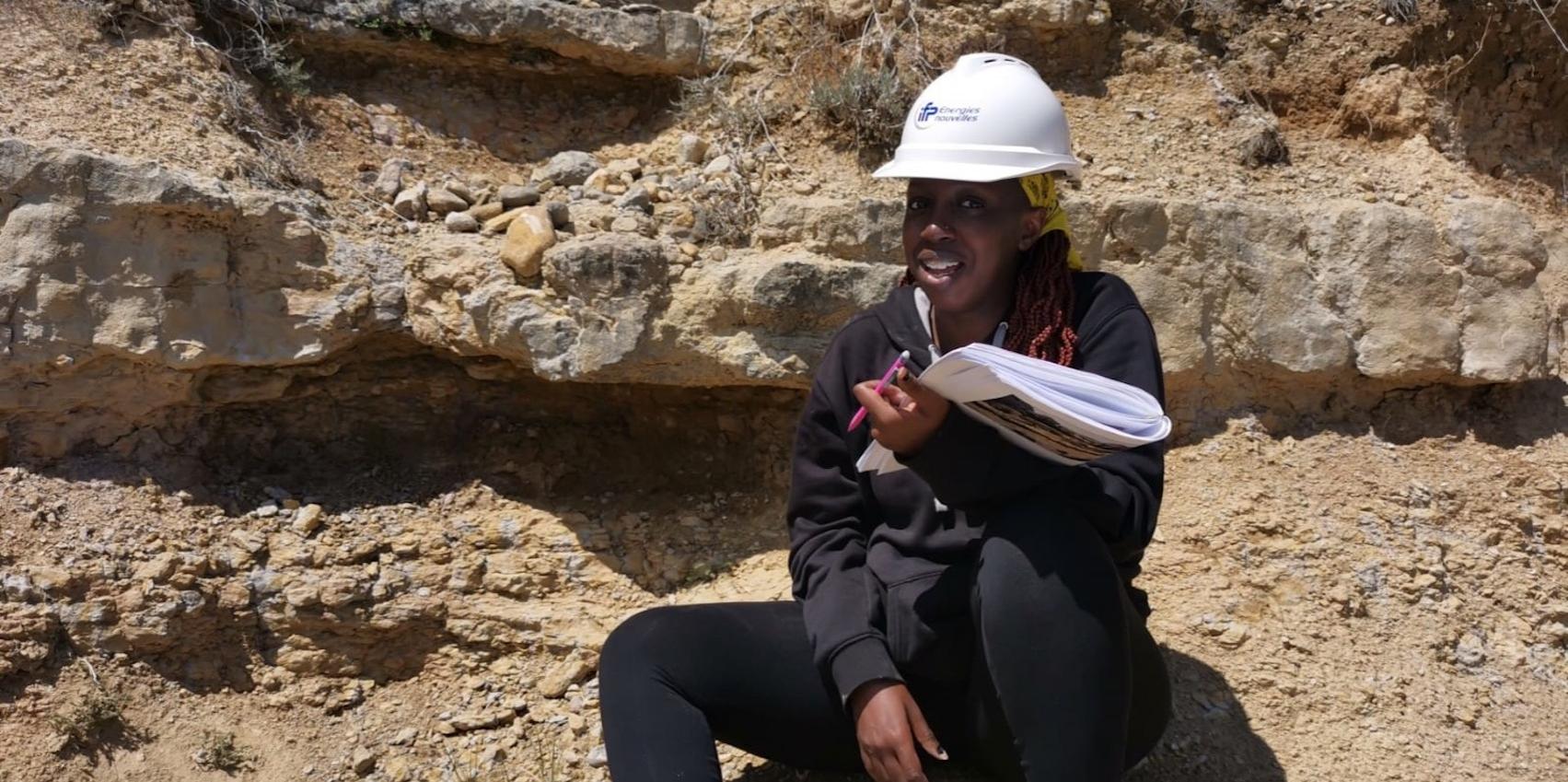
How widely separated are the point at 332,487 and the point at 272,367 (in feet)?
1.31

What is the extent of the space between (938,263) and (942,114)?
30 cm

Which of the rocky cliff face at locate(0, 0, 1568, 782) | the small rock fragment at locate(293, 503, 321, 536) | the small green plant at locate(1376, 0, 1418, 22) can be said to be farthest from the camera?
the small green plant at locate(1376, 0, 1418, 22)

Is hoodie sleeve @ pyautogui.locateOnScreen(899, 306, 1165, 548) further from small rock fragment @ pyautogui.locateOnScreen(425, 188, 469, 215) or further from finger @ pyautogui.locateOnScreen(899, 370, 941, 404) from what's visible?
small rock fragment @ pyautogui.locateOnScreen(425, 188, 469, 215)

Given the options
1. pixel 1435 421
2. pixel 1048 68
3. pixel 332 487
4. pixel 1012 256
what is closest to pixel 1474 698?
pixel 1435 421

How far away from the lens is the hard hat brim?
224cm

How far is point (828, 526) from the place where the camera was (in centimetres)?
242

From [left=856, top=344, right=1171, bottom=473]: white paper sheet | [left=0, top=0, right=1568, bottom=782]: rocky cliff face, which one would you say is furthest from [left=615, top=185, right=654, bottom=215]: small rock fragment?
[left=856, top=344, right=1171, bottom=473]: white paper sheet

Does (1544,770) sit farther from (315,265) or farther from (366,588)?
(315,265)

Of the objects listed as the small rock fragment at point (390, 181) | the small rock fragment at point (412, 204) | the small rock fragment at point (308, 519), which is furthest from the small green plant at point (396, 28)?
the small rock fragment at point (308, 519)

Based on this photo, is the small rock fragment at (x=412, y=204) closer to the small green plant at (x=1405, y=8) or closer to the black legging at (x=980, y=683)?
the black legging at (x=980, y=683)

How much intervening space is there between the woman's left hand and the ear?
46 centimetres

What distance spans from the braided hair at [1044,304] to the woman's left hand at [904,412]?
0.33m

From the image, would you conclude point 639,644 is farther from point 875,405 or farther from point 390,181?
point 390,181

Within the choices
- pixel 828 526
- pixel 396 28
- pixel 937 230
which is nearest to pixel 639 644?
pixel 828 526
